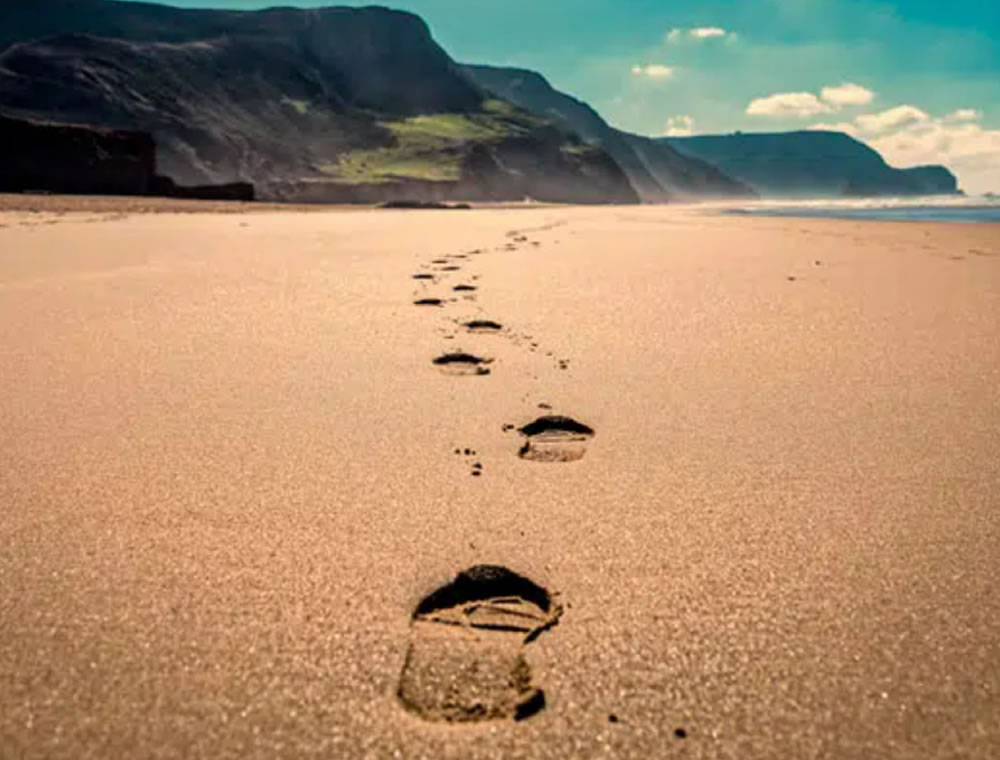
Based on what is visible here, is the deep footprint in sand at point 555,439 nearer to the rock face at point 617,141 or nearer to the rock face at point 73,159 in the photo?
the rock face at point 73,159

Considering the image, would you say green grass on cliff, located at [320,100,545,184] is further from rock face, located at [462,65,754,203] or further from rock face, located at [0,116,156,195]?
rock face, located at [462,65,754,203]

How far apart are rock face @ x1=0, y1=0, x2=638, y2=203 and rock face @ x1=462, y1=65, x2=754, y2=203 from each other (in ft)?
135

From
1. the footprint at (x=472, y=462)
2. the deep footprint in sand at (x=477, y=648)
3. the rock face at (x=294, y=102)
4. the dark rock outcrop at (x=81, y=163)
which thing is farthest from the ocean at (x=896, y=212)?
the rock face at (x=294, y=102)

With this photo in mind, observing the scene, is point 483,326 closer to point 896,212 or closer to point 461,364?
point 461,364

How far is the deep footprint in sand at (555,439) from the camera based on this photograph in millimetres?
1516

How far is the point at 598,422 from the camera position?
1.71m

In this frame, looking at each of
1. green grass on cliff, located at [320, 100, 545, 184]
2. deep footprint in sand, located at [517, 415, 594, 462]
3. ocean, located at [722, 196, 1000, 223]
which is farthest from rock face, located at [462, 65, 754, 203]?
deep footprint in sand, located at [517, 415, 594, 462]

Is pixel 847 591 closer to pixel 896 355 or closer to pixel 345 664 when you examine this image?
pixel 345 664

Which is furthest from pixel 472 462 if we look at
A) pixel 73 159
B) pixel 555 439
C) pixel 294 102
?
pixel 294 102

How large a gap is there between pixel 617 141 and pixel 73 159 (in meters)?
137

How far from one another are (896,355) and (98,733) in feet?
8.12

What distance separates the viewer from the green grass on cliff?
69.6 meters

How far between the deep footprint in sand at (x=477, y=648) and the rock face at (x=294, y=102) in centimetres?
5880

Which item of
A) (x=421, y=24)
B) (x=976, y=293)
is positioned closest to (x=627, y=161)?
(x=421, y=24)
